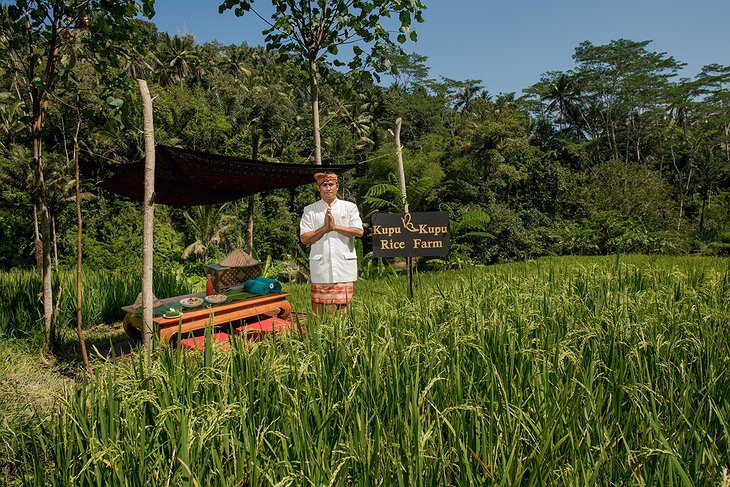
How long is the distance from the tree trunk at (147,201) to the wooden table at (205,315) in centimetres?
46

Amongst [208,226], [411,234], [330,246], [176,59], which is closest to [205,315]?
[330,246]

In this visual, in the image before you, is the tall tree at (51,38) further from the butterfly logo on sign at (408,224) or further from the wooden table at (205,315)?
the butterfly logo on sign at (408,224)

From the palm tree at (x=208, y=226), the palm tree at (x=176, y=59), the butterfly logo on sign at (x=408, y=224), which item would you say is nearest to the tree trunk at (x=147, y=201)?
the butterfly logo on sign at (x=408, y=224)

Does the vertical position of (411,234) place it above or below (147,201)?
below

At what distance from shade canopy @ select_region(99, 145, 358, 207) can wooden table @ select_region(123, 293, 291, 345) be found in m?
1.29

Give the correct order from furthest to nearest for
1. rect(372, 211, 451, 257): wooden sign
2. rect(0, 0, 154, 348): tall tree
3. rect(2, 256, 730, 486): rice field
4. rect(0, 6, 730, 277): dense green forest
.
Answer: rect(0, 6, 730, 277): dense green forest
rect(372, 211, 451, 257): wooden sign
rect(0, 0, 154, 348): tall tree
rect(2, 256, 730, 486): rice field

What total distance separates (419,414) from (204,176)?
3.92m

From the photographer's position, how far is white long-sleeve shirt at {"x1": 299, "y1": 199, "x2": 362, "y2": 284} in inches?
151

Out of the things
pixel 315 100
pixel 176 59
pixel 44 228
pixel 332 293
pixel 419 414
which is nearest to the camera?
pixel 419 414

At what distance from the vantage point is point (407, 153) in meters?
25.8

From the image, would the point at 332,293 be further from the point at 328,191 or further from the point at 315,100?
the point at 315,100

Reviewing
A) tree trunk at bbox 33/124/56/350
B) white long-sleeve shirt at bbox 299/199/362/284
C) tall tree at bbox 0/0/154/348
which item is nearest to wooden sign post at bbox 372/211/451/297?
white long-sleeve shirt at bbox 299/199/362/284

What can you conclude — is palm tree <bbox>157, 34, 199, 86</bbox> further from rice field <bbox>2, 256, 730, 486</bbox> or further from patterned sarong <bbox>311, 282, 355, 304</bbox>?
rice field <bbox>2, 256, 730, 486</bbox>

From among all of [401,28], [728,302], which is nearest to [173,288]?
[401,28]
